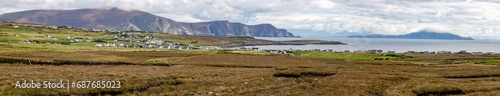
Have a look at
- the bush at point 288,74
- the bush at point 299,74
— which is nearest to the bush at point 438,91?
the bush at point 288,74

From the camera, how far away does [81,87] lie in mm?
35906

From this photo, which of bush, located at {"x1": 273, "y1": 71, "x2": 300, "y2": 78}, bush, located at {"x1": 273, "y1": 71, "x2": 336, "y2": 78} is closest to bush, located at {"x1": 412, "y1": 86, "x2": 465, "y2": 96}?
bush, located at {"x1": 273, "y1": 71, "x2": 300, "y2": 78}

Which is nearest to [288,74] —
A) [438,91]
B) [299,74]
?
[299,74]

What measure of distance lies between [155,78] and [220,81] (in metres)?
7.26

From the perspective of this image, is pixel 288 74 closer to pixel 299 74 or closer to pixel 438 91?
pixel 299 74

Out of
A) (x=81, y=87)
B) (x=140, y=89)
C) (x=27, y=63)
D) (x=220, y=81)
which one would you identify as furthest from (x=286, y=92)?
(x=27, y=63)

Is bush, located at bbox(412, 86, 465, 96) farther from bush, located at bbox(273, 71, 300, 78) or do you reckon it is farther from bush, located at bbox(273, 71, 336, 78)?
bush, located at bbox(273, 71, 336, 78)

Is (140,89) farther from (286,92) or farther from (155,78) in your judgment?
(286,92)

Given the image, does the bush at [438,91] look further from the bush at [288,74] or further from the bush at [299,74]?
the bush at [299,74]

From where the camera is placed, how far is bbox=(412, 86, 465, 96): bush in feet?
139

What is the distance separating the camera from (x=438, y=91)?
140 feet

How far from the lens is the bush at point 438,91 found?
42219mm

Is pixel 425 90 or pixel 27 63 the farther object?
pixel 27 63

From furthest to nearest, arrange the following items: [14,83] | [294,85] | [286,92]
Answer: [294,85] < [286,92] < [14,83]
